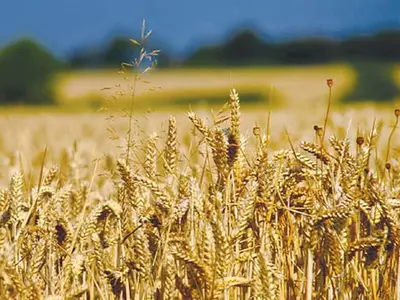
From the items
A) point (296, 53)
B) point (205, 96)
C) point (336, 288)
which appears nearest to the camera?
point (336, 288)

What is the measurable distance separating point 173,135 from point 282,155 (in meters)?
0.26

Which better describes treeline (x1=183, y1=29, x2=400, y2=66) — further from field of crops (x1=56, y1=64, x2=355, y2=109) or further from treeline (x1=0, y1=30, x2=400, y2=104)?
field of crops (x1=56, y1=64, x2=355, y2=109)

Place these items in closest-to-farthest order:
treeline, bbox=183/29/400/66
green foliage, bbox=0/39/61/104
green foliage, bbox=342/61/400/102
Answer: green foliage, bbox=342/61/400/102 → green foliage, bbox=0/39/61/104 → treeline, bbox=183/29/400/66

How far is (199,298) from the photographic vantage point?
1968 millimetres

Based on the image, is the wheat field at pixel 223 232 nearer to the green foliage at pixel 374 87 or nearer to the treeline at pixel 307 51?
the green foliage at pixel 374 87

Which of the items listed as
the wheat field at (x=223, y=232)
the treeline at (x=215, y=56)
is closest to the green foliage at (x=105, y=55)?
the treeline at (x=215, y=56)

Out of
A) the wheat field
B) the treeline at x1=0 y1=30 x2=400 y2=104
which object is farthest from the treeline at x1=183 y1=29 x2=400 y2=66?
the wheat field

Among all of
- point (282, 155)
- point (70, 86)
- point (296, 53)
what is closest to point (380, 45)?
point (296, 53)

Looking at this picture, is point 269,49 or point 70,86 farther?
point 269,49

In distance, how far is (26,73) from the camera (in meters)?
54.5

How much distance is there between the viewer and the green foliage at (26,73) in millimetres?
53281

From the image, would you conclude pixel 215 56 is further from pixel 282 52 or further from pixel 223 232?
pixel 223 232

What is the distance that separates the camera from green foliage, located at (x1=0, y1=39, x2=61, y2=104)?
53281mm

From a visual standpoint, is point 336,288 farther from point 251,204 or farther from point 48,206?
point 48,206
